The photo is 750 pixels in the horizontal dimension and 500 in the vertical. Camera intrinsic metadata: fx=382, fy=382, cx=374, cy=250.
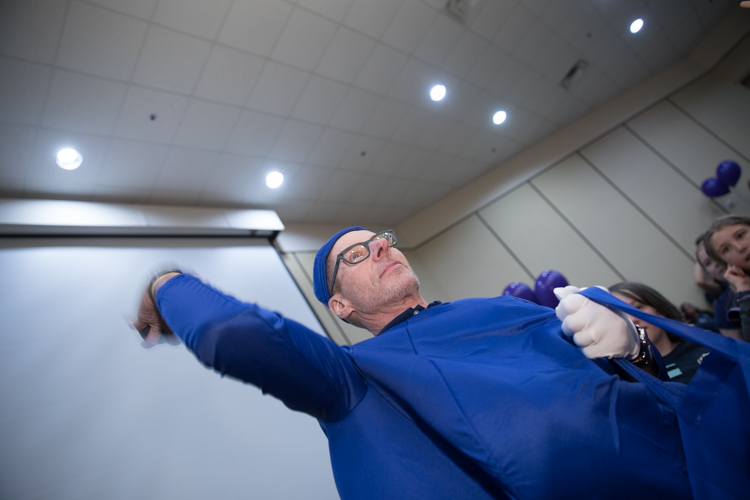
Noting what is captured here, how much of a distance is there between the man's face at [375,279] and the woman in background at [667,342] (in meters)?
1.17

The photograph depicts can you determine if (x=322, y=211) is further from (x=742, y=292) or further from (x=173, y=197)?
(x=742, y=292)

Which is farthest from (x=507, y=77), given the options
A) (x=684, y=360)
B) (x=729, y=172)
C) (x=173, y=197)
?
(x=173, y=197)

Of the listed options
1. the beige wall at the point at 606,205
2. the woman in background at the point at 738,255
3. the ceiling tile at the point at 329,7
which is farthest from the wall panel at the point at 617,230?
the ceiling tile at the point at 329,7

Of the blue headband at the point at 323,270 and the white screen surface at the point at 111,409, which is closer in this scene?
the blue headband at the point at 323,270

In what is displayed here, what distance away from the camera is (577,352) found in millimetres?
787

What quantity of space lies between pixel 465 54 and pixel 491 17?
34 centimetres

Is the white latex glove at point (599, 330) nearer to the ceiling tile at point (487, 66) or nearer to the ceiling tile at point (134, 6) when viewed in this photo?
the ceiling tile at point (134, 6)

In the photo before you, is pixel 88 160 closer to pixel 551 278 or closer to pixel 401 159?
pixel 401 159

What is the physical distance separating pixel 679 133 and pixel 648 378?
17.4 feet

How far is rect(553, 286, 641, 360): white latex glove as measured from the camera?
2.46ft

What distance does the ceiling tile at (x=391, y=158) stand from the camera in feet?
13.4

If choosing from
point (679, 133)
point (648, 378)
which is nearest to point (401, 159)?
point (679, 133)

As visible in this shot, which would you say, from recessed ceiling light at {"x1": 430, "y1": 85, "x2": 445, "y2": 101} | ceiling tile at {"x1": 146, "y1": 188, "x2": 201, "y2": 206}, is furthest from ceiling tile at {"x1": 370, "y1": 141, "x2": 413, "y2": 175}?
Answer: ceiling tile at {"x1": 146, "y1": 188, "x2": 201, "y2": 206}

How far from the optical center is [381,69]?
3.24 meters
